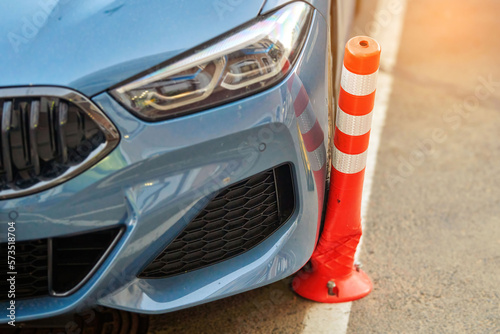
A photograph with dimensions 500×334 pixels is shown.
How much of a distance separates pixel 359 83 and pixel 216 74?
51 centimetres

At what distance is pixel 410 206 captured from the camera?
8.86ft

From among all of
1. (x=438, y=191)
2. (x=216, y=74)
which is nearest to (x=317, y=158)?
(x=216, y=74)

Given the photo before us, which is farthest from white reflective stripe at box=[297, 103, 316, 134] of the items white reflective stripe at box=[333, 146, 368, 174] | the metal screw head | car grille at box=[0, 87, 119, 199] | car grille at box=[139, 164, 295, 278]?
the metal screw head

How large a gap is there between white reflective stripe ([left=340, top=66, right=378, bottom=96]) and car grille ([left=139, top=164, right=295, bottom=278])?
358 mm

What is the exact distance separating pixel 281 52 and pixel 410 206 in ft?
4.56

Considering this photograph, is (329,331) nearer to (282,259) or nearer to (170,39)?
(282,259)

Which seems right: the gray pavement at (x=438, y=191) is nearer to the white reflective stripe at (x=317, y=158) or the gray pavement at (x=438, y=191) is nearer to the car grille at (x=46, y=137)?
the white reflective stripe at (x=317, y=158)

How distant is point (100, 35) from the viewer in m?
1.54

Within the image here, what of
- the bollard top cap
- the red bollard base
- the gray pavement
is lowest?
the gray pavement

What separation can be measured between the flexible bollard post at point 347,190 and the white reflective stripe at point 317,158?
0.12 meters

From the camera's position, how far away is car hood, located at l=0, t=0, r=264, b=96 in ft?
4.93

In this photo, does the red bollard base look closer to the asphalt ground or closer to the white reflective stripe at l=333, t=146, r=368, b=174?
the asphalt ground

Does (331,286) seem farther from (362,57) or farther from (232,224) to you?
(362,57)

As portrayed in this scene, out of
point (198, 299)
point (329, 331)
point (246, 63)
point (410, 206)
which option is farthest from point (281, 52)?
point (410, 206)
